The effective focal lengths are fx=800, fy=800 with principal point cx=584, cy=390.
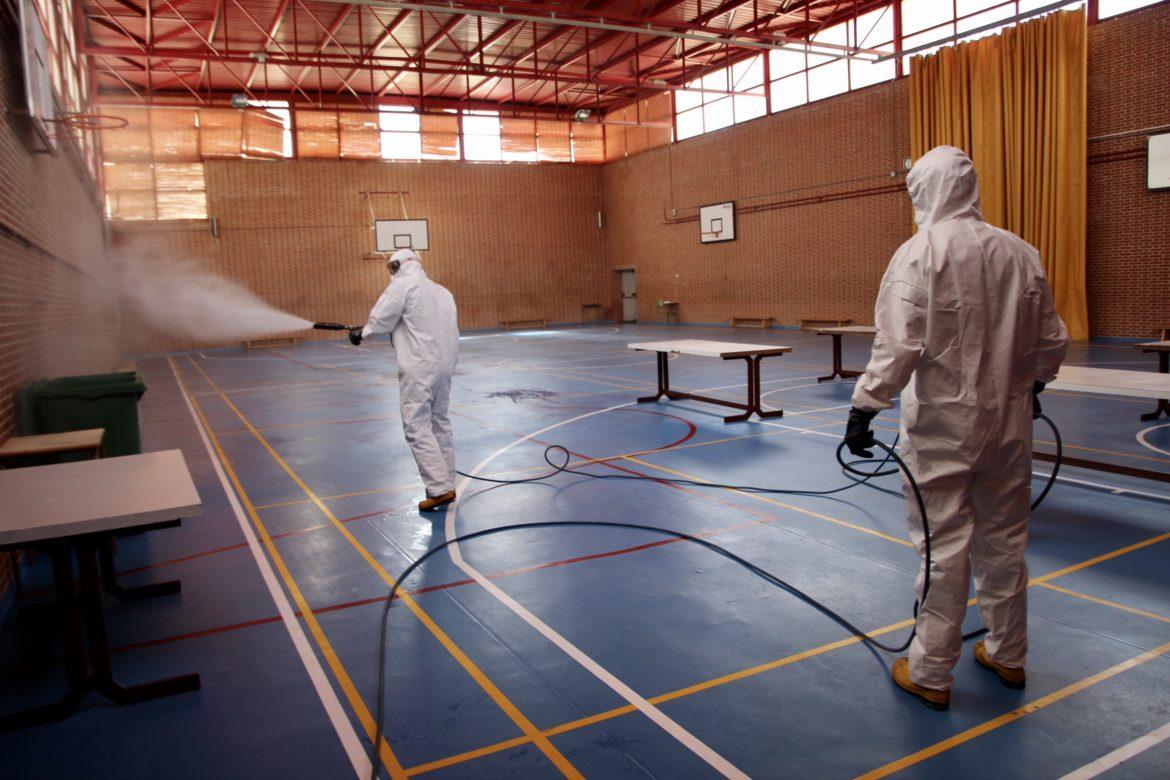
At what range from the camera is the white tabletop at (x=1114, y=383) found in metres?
6.11

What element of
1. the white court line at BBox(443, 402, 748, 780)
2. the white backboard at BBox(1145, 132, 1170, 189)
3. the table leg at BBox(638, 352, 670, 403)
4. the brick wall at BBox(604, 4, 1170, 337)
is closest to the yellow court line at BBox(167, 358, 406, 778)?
the white court line at BBox(443, 402, 748, 780)

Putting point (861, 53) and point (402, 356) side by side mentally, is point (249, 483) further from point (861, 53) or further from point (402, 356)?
point (861, 53)

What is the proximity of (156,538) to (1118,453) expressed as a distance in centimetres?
831

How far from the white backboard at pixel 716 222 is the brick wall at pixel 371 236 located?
260 inches

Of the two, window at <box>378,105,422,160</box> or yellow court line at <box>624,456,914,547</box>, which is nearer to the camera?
yellow court line at <box>624,456,914,547</box>

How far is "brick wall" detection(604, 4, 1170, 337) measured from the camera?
16438 mm

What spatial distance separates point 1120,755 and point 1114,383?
14.8 ft

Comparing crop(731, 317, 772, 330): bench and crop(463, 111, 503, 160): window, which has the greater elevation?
crop(463, 111, 503, 160): window

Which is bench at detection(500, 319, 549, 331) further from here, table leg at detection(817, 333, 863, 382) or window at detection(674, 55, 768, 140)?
table leg at detection(817, 333, 863, 382)

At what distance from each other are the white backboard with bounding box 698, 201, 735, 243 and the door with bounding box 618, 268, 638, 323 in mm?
5051

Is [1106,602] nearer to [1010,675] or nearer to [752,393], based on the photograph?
[1010,675]

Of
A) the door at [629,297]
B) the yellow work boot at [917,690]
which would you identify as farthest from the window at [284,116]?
the yellow work boot at [917,690]

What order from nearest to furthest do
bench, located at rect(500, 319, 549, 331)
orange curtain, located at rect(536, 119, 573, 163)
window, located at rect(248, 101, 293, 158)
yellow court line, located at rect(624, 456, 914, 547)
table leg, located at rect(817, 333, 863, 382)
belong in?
yellow court line, located at rect(624, 456, 914, 547) < table leg, located at rect(817, 333, 863, 382) < window, located at rect(248, 101, 293, 158) < bench, located at rect(500, 319, 549, 331) < orange curtain, located at rect(536, 119, 573, 163)

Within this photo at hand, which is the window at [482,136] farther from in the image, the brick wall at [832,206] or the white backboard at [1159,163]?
the white backboard at [1159,163]
